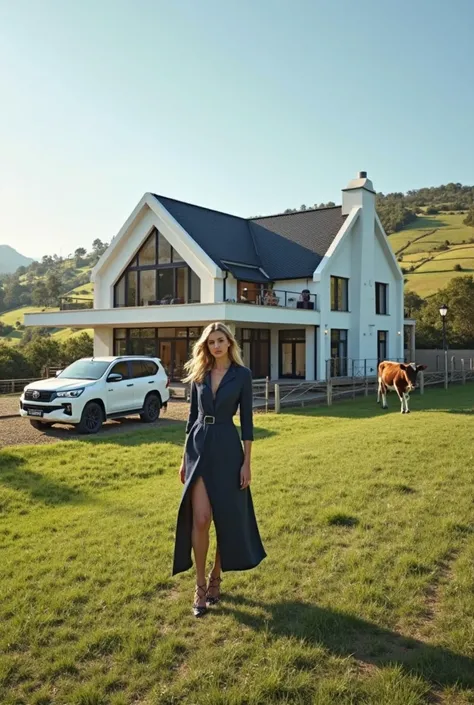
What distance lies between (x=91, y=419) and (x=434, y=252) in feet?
231

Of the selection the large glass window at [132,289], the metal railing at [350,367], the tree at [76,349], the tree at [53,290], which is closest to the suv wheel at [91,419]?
the large glass window at [132,289]

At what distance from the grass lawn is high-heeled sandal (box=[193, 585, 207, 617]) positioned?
3.1 inches

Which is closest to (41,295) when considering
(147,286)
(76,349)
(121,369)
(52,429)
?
(76,349)

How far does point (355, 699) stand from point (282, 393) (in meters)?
19.1

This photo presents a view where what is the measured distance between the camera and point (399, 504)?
283 inches

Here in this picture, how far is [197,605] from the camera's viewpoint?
14.8ft

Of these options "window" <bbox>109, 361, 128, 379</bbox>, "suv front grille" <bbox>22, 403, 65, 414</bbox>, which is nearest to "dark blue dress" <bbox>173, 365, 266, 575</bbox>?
"suv front grille" <bbox>22, 403, 65, 414</bbox>

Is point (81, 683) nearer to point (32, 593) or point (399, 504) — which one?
point (32, 593)

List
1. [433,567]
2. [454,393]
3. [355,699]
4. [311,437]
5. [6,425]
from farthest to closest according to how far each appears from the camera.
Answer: [454,393], [6,425], [311,437], [433,567], [355,699]

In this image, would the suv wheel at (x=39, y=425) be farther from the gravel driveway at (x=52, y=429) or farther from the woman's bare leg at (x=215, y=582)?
the woman's bare leg at (x=215, y=582)

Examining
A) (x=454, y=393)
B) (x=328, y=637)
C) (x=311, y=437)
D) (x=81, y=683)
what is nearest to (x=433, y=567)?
(x=328, y=637)

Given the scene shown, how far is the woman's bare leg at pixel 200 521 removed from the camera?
4594 mm

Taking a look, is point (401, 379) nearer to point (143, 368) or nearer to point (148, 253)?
point (143, 368)

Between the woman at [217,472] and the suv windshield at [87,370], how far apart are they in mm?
10848
